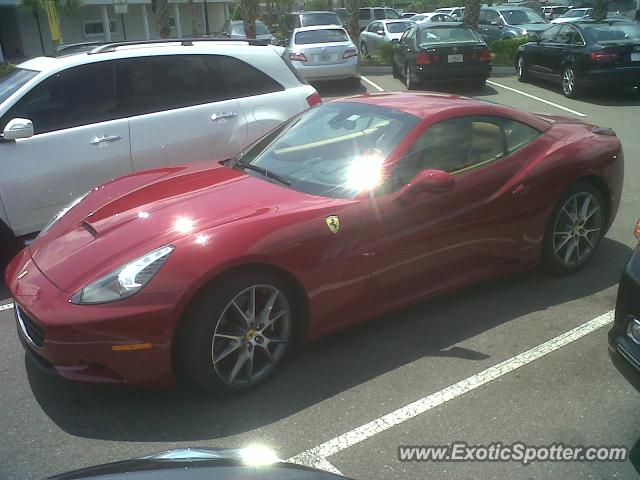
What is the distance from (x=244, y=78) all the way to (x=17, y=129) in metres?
2.17

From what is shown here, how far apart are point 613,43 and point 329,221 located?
34.1 feet

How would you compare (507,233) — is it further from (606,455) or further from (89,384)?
(89,384)

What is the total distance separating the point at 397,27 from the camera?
20812mm

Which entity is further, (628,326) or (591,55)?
(591,55)

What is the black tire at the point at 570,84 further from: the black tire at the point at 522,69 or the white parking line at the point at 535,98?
the black tire at the point at 522,69

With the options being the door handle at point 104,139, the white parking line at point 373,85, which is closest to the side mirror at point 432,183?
the door handle at point 104,139

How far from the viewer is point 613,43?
1151 centimetres

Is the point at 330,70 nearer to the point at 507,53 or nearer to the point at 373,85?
the point at 373,85

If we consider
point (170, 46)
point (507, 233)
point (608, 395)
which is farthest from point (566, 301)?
point (170, 46)

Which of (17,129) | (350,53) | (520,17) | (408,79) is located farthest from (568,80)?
(17,129)

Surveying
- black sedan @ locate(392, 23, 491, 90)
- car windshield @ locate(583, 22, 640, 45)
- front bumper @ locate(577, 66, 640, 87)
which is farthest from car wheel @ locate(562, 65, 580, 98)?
black sedan @ locate(392, 23, 491, 90)

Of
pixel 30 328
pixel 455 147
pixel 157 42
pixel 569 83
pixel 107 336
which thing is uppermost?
pixel 157 42

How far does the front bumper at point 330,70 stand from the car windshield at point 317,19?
7.39 meters

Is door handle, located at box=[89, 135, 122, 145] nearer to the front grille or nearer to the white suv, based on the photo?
the white suv
